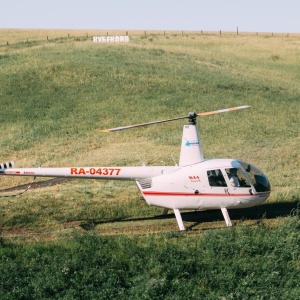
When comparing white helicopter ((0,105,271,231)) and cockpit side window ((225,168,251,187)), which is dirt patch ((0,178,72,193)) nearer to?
white helicopter ((0,105,271,231))

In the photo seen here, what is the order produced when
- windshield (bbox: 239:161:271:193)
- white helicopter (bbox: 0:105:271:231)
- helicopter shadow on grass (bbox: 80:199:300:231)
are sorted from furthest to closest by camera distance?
1. helicopter shadow on grass (bbox: 80:199:300:231)
2. windshield (bbox: 239:161:271:193)
3. white helicopter (bbox: 0:105:271:231)

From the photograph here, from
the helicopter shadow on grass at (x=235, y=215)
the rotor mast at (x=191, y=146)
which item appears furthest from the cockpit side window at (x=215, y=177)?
the helicopter shadow on grass at (x=235, y=215)

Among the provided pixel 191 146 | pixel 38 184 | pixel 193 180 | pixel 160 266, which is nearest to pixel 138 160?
pixel 38 184

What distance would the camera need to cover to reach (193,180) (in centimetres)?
1888

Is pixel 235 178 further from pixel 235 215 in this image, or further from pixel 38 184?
pixel 38 184

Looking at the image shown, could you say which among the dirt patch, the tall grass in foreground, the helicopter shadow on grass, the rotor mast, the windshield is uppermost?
the rotor mast

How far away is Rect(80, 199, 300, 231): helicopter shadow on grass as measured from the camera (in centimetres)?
1991

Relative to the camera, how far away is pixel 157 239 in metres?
17.6

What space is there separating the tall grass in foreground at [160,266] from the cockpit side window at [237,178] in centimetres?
162

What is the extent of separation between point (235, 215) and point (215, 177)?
84.4 inches

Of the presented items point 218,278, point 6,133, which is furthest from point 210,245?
point 6,133

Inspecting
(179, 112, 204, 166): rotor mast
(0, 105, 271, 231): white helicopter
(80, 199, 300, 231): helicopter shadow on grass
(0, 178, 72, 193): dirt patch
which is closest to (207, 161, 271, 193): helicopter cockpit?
(0, 105, 271, 231): white helicopter

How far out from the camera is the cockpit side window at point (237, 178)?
18.9 m

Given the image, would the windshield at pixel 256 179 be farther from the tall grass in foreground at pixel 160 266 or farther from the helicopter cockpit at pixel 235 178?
the tall grass in foreground at pixel 160 266
